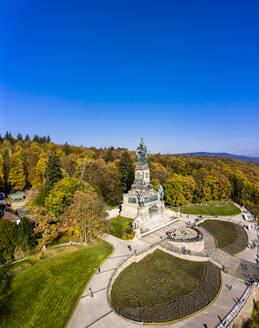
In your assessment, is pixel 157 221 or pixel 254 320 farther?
pixel 157 221

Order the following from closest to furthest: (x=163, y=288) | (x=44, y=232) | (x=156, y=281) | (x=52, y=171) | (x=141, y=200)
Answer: (x=163, y=288) < (x=156, y=281) < (x=44, y=232) < (x=141, y=200) < (x=52, y=171)

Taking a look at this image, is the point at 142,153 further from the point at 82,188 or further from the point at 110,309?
the point at 110,309

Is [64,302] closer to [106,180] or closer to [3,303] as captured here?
[3,303]

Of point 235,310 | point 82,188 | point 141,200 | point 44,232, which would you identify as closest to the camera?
point 235,310

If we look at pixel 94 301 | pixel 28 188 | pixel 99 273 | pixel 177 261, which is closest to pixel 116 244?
pixel 99 273

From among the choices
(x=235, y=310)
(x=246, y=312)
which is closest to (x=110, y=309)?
(x=235, y=310)

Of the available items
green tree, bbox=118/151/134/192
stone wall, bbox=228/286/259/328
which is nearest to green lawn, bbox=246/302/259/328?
stone wall, bbox=228/286/259/328
